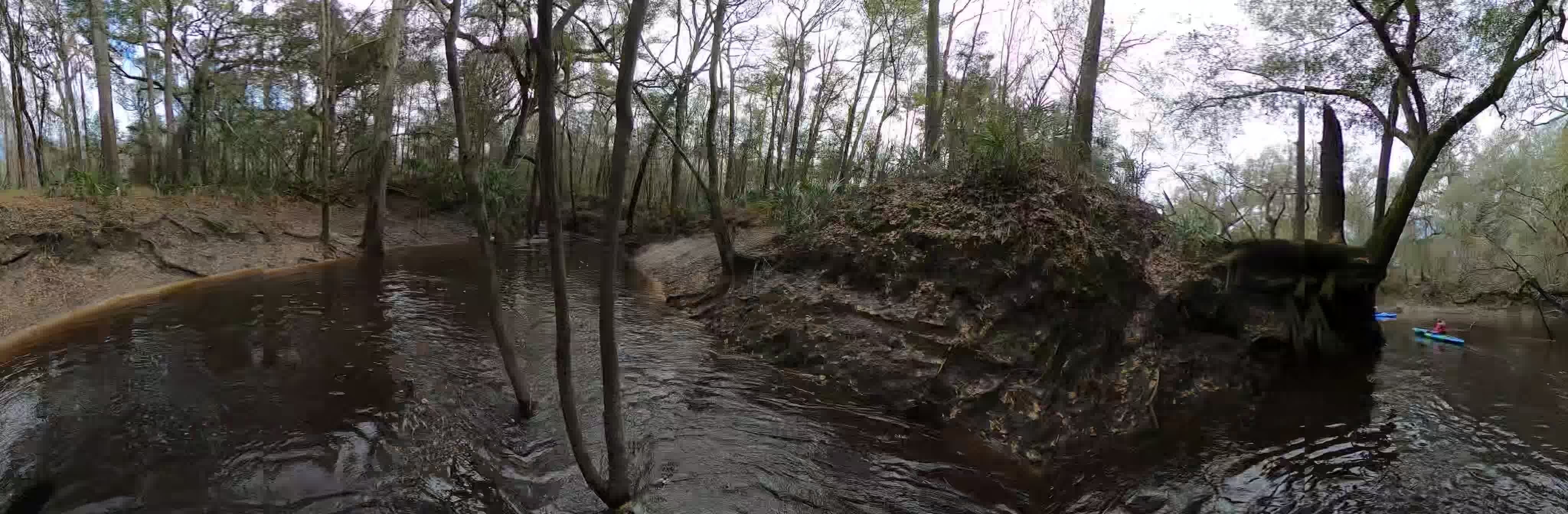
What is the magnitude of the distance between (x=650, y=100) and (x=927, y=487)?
13.8 metres

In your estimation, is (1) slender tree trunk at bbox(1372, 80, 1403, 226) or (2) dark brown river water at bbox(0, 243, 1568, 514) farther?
(1) slender tree trunk at bbox(1372, 80, 1403, 226)

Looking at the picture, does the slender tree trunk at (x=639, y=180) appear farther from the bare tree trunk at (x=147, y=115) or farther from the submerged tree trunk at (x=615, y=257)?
the submerged tree trunk at (x=615, y=257)

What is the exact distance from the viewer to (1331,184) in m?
8.66

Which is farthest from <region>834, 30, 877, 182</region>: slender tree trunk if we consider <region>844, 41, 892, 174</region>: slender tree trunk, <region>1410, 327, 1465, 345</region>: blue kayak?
<region>1410, 327, 1465, 345</region>: blue kayak

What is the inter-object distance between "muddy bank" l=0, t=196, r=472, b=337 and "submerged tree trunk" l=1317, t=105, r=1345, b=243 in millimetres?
15446

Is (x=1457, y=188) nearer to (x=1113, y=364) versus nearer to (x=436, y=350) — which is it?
(x=1113, y=364)

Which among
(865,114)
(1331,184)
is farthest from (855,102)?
(1331,184)

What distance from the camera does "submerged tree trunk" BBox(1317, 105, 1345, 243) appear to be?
8586 millimetres

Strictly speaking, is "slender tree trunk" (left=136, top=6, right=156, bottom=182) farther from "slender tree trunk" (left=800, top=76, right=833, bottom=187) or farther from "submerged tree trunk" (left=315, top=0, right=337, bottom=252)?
"slender tree trunk" (left=800, top=76, right=833, bottom=187)

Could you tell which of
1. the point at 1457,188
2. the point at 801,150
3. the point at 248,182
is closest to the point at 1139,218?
the point at 248,182

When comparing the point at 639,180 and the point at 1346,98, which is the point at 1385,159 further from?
the point at 639,180

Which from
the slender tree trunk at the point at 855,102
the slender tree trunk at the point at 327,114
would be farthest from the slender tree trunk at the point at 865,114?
the slender tree trunk at the point at 327,114

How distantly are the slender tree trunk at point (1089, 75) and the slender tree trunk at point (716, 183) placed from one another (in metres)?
4.92

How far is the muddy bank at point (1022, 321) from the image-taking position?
4520 millimetres
